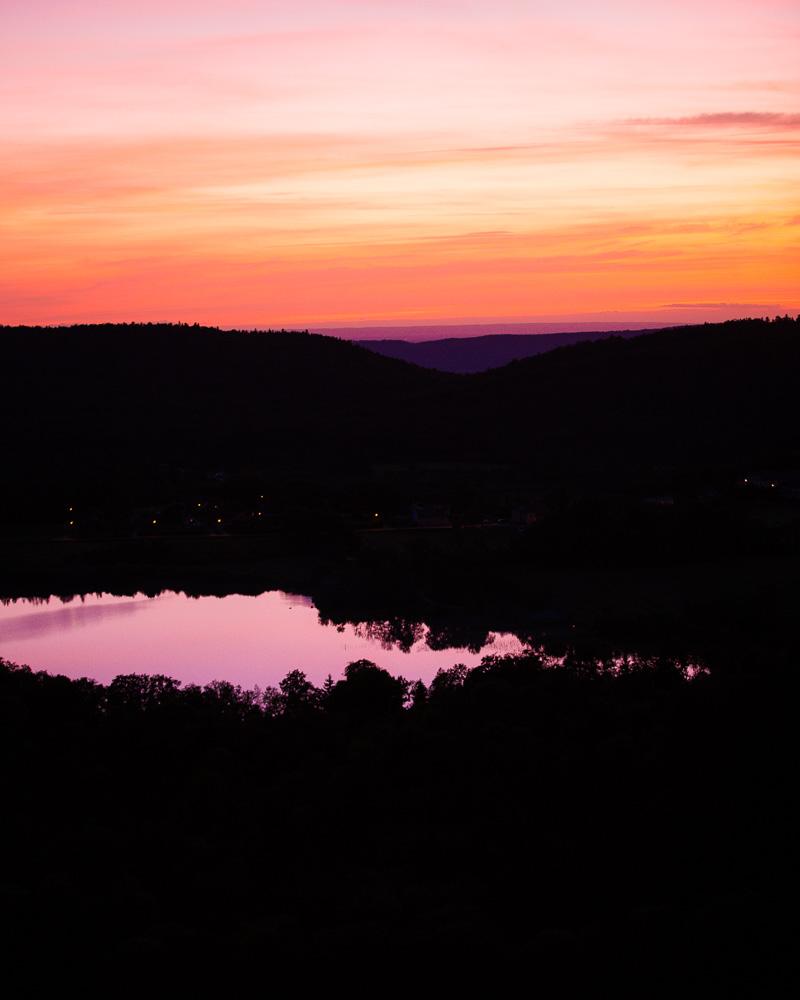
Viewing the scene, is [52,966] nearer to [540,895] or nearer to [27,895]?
[27,895]

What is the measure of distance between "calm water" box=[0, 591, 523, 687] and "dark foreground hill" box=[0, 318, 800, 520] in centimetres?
1082

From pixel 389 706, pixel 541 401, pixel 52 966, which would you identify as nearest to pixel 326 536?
pixel 389 706

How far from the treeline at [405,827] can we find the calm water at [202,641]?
4948 millimetres

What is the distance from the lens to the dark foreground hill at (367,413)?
40.4m

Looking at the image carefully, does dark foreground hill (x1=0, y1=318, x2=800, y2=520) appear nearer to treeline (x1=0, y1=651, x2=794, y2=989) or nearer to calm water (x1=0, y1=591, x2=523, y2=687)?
calm water (x1=0, y1=591, x2=523, y2=687)

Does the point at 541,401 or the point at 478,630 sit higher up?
the point at 541,401

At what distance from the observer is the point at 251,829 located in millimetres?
9211

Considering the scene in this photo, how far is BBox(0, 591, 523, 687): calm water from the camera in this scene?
17.7 metres

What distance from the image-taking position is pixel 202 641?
19.6 meters

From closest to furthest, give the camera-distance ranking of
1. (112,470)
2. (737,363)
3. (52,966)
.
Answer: (52,966)
(112,470)
(737,363)

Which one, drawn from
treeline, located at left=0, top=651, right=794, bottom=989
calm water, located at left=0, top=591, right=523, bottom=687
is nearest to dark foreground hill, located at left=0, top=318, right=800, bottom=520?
calm water, located at left=0, top=591, right=523, bottom=687

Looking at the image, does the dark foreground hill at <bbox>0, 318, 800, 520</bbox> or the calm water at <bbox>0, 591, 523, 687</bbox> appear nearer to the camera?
the calm water at <bbox>0, 591, 523, 687</bbox>

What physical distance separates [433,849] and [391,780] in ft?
4.29

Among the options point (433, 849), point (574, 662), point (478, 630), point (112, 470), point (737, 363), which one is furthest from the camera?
point (737, 363)
